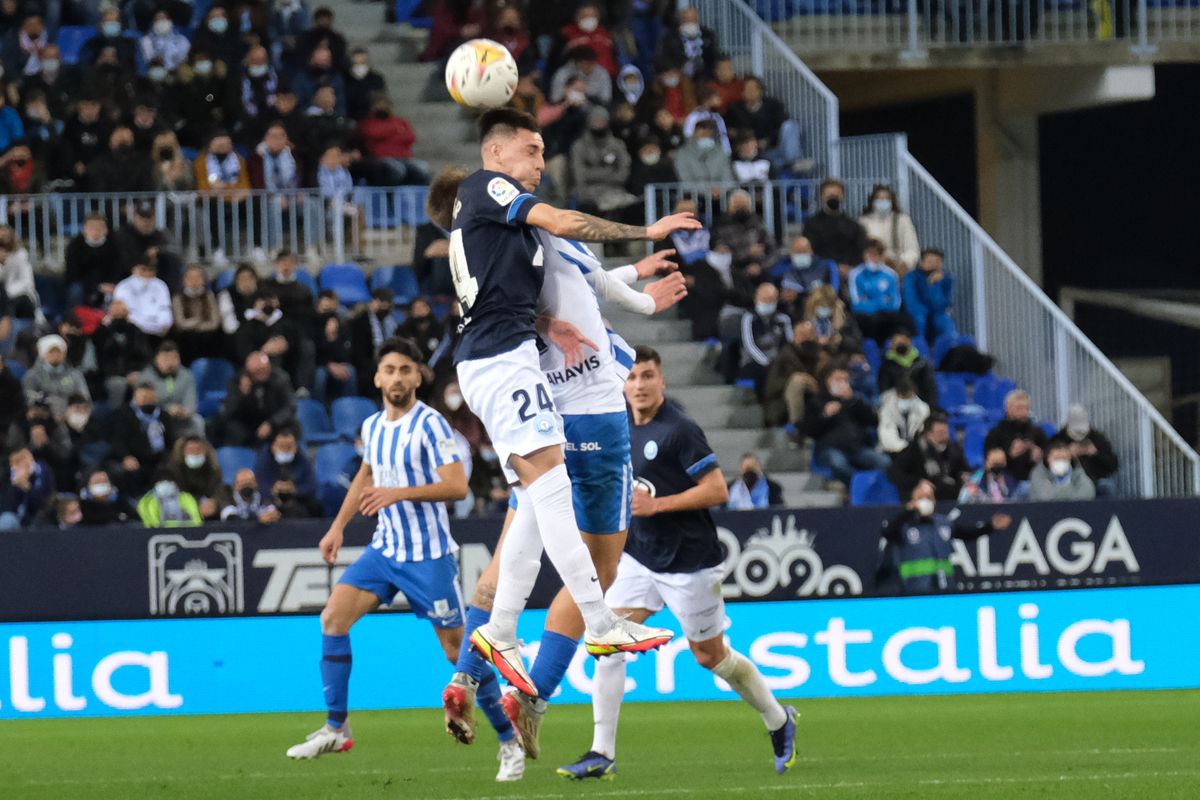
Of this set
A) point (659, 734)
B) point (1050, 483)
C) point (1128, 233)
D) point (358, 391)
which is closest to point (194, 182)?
point (358, 391)

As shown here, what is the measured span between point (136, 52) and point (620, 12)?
5.44 meters

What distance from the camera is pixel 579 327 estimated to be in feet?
28.6

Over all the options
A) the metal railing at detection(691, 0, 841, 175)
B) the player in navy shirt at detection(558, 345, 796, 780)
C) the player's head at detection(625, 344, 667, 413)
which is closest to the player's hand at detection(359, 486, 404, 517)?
the player in navy shirt at detection(558, 345, 796, 780)

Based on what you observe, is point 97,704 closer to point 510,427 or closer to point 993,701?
point 993,701

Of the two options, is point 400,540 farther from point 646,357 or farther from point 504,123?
point 504,123

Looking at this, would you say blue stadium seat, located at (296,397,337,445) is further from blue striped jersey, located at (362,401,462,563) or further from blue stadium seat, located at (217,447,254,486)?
blue striped jersey, located at (362,401,462,563)

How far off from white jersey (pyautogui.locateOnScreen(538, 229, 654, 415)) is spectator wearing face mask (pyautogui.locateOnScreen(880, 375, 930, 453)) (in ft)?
37.3

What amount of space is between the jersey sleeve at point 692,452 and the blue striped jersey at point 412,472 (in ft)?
4.45

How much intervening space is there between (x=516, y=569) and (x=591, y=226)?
60.3 inches

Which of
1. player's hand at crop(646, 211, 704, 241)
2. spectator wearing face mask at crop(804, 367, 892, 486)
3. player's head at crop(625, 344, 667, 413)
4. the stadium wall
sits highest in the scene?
player's hand at crop(646, 211, 704, 241)

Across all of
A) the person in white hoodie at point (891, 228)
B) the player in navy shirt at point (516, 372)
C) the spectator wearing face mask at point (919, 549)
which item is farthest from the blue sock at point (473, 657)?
the person in white hoodie at point (891, 228)

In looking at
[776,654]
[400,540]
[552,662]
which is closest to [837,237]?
[776,654]

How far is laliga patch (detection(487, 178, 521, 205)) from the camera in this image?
8297 mm

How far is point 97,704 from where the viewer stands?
1638cm
